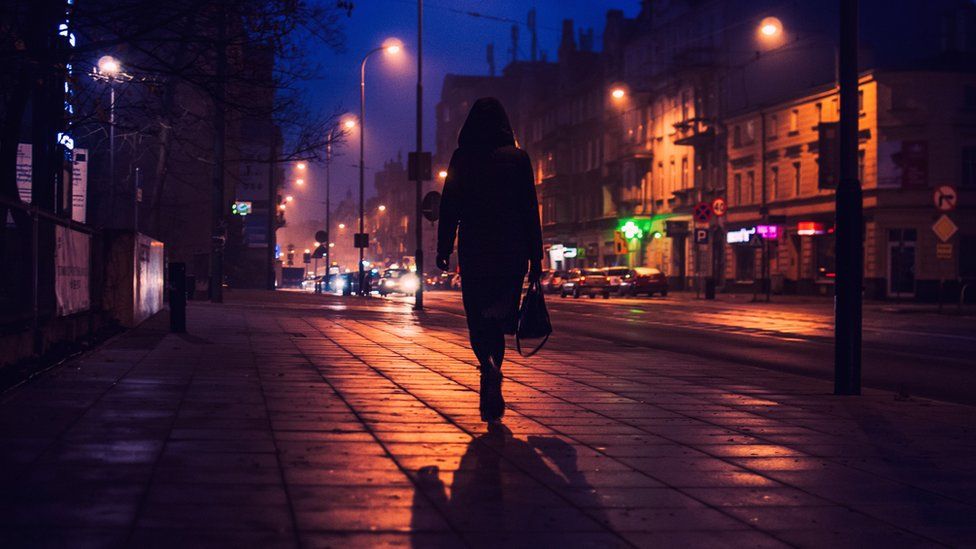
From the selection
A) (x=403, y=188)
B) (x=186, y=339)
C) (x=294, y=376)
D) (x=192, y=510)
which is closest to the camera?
(x=192, y=510)

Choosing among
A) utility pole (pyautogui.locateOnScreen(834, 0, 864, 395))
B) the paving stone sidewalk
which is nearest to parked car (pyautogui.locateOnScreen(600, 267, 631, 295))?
the paving stone sidewalk

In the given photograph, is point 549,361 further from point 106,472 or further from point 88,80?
point 88,80

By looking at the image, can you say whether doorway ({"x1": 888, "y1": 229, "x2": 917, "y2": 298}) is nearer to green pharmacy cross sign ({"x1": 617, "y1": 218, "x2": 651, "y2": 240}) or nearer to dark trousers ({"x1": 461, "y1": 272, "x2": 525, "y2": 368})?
green pharmacy cross sign ({"x1": 617, "y1": 218, "x2": 651, "y2": 240})

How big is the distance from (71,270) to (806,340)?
1381 cm

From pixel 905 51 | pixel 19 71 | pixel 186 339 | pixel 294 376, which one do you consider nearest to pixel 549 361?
pixel 294 376

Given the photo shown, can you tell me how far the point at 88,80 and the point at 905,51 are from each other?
126 feet

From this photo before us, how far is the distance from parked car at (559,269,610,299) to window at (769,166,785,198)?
31.5ft

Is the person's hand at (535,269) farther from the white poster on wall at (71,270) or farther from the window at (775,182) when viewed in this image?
the window at (775,182)

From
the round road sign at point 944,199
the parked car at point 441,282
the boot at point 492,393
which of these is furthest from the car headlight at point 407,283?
the boot at point 492,393

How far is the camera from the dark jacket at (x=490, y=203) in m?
8.02

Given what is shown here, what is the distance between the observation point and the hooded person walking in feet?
26.3

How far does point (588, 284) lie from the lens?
5953 centimetres

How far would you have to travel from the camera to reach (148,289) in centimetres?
2286

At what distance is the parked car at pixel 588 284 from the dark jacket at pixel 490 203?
50.3 metres
